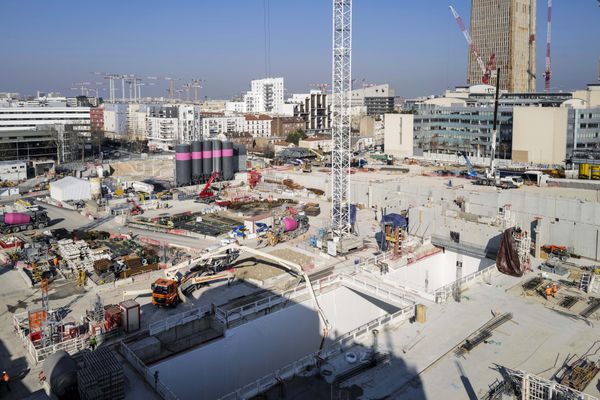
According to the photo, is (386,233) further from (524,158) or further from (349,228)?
(524,158)

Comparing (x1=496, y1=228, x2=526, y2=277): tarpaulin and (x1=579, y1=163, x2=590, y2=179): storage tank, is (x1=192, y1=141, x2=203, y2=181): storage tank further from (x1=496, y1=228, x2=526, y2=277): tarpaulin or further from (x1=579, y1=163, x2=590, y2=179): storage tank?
(x1=496, y1=228, x2=526, y2=277): tarpaulin

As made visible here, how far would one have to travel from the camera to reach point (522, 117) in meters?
55.2

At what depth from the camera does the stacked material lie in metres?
11.6

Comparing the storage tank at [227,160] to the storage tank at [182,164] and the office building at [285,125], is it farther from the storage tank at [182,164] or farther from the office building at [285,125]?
the office building at [285,125]

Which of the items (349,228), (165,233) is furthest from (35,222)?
(349,228)

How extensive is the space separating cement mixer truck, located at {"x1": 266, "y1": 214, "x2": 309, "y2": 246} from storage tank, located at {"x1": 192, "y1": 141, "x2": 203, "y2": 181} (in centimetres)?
2120

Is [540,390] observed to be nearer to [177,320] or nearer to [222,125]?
[177,320]

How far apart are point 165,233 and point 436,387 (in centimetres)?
2174

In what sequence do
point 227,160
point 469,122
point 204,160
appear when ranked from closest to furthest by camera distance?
1. point 204,160
2. point 227,160
3. point 469,122

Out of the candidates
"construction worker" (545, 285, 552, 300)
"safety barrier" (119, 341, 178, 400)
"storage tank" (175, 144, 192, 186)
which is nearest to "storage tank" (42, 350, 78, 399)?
"safety barrier" (119, 341, 178, 400)

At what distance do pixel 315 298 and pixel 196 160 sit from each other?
31.9 meters

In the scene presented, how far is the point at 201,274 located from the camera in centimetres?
2188

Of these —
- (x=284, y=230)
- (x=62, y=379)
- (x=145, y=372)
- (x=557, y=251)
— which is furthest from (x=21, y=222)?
(x=557, y=251)

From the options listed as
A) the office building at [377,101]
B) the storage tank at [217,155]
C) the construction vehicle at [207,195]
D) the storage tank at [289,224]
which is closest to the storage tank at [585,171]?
the storage tank at [289,224]
